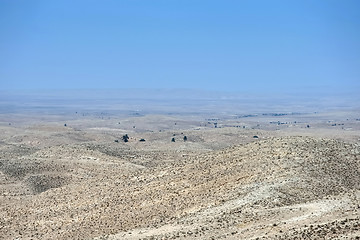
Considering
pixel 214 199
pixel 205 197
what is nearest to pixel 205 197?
pixel 205 197

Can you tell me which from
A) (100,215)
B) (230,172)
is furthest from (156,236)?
Answer: (230,172)

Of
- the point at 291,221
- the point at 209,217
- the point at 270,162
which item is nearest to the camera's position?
the point at 291,221

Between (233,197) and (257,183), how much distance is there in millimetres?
2053

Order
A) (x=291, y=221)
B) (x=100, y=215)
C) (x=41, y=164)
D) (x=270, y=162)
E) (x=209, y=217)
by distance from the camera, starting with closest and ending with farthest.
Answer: (x=291, y=221)
(x=209, y=217)
(x=100, y=215)
(x=270, y=162)
(x=41, y=164)

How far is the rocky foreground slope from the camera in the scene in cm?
2497

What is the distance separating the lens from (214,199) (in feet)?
105

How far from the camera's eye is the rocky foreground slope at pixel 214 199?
25.0 metres

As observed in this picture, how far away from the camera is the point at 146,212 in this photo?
32.5m

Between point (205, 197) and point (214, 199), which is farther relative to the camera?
point (205, 197)

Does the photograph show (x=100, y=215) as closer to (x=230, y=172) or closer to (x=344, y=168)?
(x=230, y=172)

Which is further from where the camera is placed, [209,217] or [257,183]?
[257,183]

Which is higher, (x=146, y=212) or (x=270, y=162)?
(x=270, y=162)

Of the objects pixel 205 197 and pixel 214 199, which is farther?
pixel 205 197

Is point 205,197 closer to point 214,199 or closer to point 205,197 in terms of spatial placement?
point 205,197
